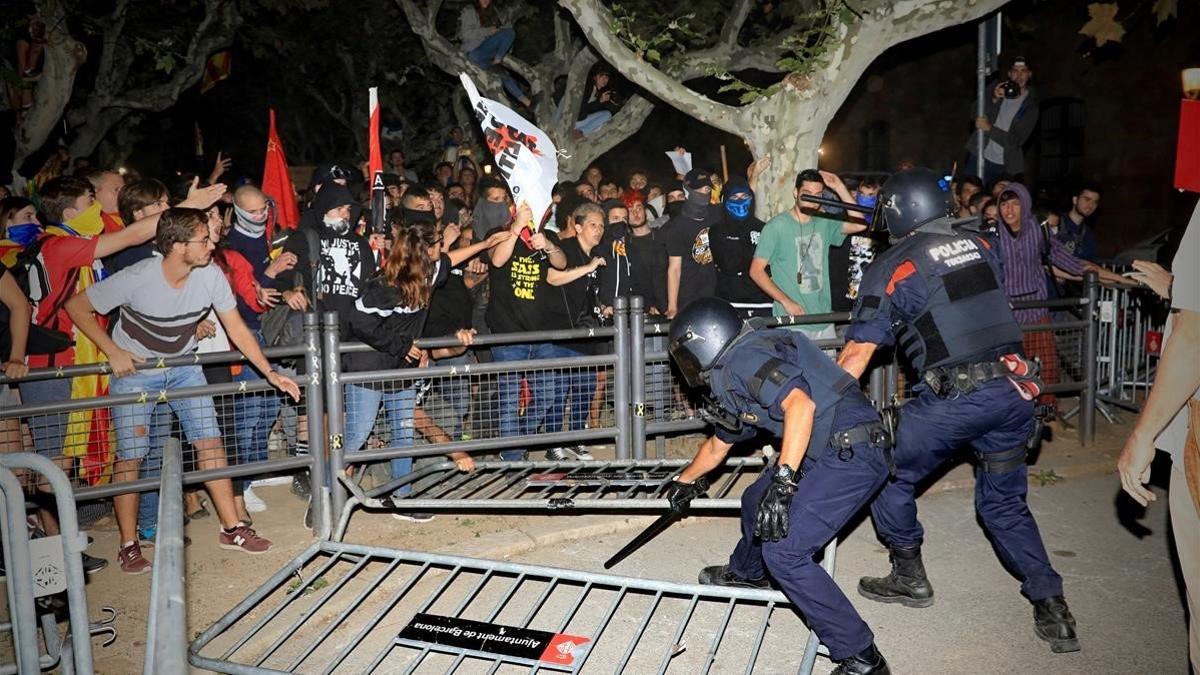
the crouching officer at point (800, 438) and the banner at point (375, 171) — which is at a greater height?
the banner at point (375, 171)

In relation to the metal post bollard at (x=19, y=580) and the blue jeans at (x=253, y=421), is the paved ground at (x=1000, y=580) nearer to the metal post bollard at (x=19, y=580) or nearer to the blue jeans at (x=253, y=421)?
the blue jeans at (x=253, y=421)

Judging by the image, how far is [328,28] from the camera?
835 inches

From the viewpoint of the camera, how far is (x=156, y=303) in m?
5.59

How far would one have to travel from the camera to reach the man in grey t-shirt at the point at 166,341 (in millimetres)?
5465

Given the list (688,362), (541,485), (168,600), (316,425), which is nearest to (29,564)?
(168,600)

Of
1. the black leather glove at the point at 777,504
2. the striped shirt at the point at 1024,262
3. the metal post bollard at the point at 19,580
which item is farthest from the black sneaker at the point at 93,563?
the striped shirt at the point at 1024,262

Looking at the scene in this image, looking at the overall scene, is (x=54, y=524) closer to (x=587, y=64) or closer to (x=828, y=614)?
(x=828, y=614)

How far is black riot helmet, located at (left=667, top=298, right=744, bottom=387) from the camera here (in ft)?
13.7

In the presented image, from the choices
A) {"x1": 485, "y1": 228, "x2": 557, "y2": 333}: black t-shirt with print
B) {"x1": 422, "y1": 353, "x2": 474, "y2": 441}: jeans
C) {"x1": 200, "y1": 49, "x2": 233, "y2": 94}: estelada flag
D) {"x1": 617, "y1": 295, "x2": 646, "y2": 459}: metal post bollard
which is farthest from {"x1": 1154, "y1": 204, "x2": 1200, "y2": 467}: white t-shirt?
{"x1": 200, "y1": 49, "x2": 233, "y2": 94}: estelada flag

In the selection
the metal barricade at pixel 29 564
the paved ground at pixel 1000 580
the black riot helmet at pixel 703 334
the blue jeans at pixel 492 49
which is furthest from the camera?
the blue jeans at pixel 492 49

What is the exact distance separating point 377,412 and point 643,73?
4237 mm

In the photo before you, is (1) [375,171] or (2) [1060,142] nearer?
(1) [375,171]

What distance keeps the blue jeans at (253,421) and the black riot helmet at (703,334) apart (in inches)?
116

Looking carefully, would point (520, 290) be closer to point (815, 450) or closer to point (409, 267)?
point (409, 267)
